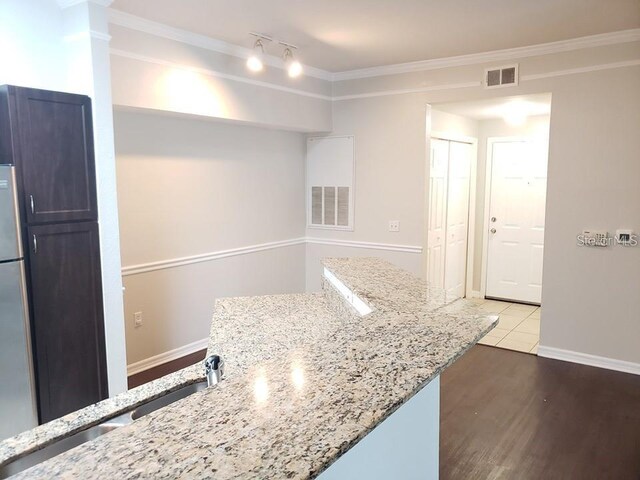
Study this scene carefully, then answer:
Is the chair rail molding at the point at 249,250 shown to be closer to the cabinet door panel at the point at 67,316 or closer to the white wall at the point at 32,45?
the cabinet door panel at the point at 67,316

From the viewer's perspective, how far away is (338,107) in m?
5.12

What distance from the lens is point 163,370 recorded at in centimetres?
388

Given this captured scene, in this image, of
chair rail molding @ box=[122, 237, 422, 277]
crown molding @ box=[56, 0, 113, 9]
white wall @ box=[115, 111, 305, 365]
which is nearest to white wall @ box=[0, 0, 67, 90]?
crown molding @ box=[56, 0, 113, 9]

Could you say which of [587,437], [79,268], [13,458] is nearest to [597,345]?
[587,437]

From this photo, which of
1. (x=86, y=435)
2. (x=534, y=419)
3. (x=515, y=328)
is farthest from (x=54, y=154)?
(x=515, y=328)

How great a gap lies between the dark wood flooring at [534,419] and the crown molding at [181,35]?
2.57 meters

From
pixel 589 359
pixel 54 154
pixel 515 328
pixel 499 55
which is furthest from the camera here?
pixel 515 328

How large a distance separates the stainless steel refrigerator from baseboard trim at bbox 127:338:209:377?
1.19 metres

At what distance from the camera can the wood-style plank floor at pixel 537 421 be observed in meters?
2.60

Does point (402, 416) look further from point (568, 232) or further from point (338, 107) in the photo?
point (338, 107)

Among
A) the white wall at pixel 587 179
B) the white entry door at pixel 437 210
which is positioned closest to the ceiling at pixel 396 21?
the white wall at pixel 587 179

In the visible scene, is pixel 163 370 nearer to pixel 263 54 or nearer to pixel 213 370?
pixel 213 370

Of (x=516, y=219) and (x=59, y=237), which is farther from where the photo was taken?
(x=516, y=219)

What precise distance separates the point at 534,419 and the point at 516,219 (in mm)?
3392
